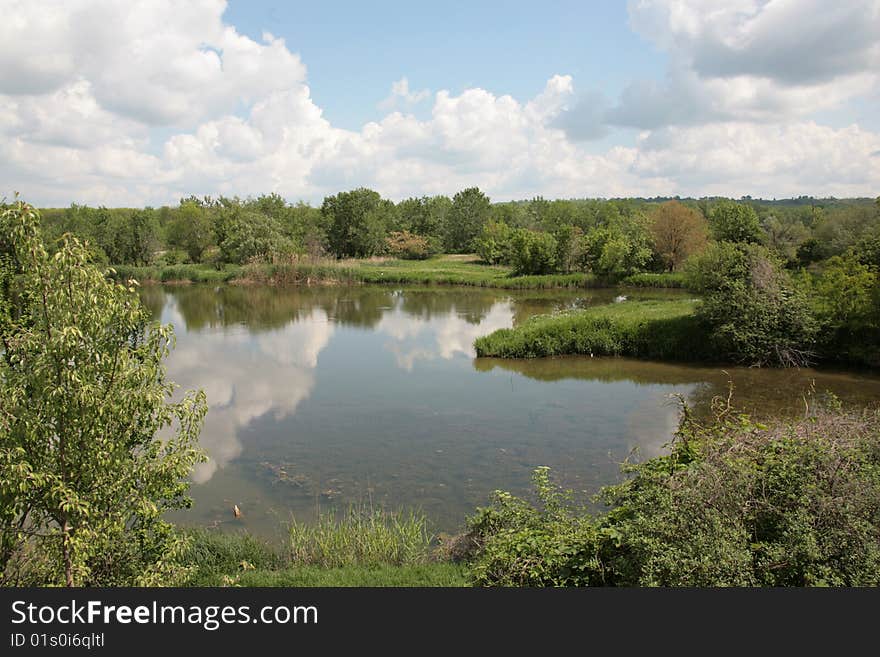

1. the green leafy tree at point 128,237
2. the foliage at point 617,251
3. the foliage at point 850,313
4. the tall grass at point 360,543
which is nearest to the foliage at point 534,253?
the foliage at point 617,251

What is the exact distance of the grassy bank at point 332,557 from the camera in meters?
9.09

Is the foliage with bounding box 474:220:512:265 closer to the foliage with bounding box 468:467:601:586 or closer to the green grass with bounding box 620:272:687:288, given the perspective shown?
the green grass with bounding box 620:272:687:288

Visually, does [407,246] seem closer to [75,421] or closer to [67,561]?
[75,421]

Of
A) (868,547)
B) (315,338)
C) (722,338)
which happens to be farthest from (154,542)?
(315,338)

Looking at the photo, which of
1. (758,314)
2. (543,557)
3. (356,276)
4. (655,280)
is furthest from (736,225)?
(543,557)

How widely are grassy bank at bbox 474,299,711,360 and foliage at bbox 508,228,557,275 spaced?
33251 millimetres

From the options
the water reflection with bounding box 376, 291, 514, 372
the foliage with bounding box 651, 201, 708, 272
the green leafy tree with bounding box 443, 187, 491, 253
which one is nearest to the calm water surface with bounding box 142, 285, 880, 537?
the water reflection with bounding box 376, 291, 514, 372

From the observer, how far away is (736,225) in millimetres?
58594

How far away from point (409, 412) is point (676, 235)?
46968 millimetres

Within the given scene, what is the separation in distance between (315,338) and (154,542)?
28.2 meters

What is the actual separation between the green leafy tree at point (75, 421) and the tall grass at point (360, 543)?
375 centimetres

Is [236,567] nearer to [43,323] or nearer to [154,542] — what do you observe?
[154,542]

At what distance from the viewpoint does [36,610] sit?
219 inches

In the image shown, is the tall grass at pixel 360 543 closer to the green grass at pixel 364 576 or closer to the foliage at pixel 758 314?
the green grass at pixel 364 576
